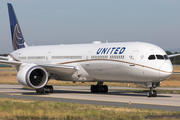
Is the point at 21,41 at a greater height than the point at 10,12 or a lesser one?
lesser

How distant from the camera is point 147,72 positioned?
25.2 meters

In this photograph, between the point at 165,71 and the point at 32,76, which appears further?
the point at 32,76

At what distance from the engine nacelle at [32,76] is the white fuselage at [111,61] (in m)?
2.91

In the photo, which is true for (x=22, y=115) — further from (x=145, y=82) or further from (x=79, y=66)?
(x=79, y=66)

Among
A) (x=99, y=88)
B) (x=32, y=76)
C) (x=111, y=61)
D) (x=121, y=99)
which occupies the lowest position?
(x=121, y=99)

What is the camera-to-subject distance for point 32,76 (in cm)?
2916

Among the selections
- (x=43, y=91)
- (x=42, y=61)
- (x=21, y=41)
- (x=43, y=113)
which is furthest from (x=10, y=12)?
(x=43, y=113)

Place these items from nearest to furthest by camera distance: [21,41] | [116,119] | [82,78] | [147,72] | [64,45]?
[116,119] < [147,72] < [82,78] < [64,45] < [21,41]

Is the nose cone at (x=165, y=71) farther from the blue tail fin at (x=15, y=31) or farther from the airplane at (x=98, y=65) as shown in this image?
the blue tail fin at (x=15, y=31)

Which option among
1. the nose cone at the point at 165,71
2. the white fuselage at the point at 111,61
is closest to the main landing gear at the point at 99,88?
the white fuselage at the point at 111,61

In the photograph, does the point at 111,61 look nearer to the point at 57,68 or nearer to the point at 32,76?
the point at 57,68

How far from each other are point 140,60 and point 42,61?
12367 mm

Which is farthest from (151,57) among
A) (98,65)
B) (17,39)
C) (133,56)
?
(17,39)

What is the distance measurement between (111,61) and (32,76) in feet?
23.8
